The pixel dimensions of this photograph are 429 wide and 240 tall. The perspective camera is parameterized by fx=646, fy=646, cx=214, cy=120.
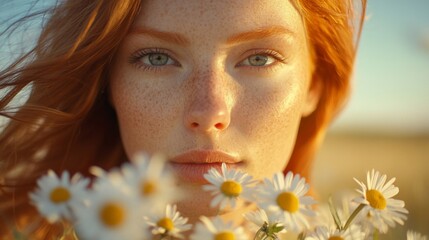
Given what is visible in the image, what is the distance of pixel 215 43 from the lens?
152cm

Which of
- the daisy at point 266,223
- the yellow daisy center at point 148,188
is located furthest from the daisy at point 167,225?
the yellow daisy center at point 148,188

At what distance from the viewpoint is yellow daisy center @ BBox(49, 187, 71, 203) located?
84 centimetres

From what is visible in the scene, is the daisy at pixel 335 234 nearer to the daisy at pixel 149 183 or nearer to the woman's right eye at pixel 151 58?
the daisy at pixel 149 183

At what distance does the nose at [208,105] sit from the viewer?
1.45 m

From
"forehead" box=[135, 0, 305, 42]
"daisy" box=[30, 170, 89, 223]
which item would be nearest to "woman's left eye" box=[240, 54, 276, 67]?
"forehead" box=[135, 0, 305, 42]

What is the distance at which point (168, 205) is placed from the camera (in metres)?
0.99

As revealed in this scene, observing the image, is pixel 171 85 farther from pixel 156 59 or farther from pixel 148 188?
pixel 148 188

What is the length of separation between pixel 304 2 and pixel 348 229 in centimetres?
83

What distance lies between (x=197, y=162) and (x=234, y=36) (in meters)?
0.31

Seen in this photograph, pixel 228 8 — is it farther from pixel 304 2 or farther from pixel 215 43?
pixel 304 2

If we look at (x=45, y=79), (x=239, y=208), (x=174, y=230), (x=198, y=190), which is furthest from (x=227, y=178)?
(x=45, y=79)

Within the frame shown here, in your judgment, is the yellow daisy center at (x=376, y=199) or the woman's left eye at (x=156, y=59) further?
the woman's left eye at (x=156, y=59)

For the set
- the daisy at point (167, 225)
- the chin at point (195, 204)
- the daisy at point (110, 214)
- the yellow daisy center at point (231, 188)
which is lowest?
the daisy at point (110, 214)

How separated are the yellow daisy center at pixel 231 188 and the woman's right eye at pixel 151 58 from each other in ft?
2.09
